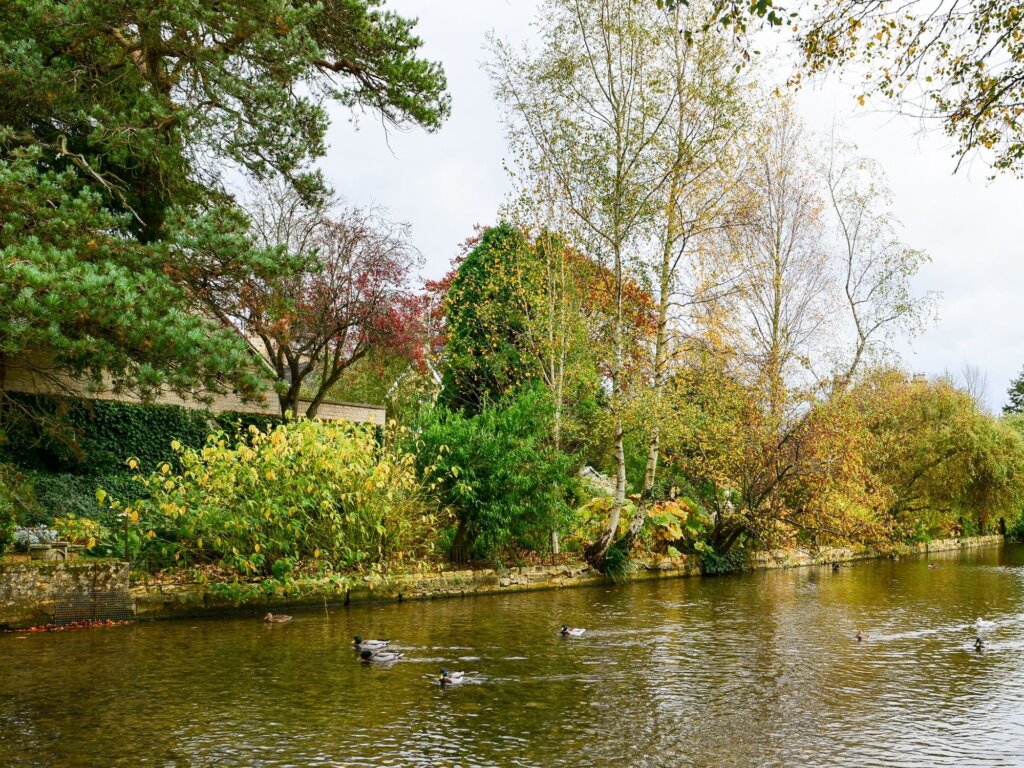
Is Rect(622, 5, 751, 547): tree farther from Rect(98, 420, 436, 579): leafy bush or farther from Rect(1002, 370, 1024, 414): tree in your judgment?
Rect(1002, 370, 1024, 414): tree

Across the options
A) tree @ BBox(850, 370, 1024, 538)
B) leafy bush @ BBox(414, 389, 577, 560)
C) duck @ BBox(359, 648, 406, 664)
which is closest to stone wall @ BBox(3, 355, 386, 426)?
leafy bush @ BBox(414, 389, 577, 560)

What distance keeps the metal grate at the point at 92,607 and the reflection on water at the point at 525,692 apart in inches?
18.6

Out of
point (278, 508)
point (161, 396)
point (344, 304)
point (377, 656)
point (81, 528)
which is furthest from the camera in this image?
point (344, 304)

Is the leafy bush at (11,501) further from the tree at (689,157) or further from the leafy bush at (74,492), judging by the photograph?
the tree at (689,157)

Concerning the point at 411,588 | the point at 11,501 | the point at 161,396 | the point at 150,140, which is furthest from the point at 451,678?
the point at 150,140

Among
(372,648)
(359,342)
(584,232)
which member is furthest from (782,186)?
(372,648)

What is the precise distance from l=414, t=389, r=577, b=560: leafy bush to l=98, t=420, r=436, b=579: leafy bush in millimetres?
1223

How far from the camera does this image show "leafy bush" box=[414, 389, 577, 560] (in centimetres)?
1516

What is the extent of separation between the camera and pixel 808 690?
7.95m

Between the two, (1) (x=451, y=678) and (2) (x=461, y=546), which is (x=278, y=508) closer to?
(2) (x=461, y=546)

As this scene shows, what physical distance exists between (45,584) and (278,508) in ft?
9.91

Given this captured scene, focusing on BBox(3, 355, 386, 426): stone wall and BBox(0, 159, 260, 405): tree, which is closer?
BBox(0, 159, 260, 405): tree

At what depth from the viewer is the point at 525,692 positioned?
7754 millimetres

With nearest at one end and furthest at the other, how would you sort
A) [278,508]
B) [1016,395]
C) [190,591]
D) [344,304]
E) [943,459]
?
[190,591]
[278,508]
[344,304]
[943,459]
[1016,395]
